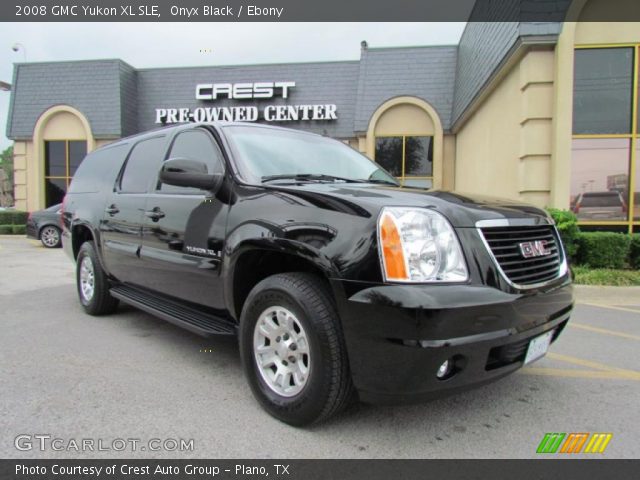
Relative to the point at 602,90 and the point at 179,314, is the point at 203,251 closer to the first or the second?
the point at 179,314

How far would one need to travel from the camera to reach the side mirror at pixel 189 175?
305cm

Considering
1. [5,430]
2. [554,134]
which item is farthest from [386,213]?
[554,134]

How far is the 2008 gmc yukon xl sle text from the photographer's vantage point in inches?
84.7

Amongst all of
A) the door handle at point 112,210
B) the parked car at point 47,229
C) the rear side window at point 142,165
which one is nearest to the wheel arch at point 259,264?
the rear side window at point 142,165

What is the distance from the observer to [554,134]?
7.87m

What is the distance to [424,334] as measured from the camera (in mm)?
2066

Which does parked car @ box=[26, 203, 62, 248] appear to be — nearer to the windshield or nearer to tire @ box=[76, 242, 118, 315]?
tire @ box=[76, 242, 118, 315]

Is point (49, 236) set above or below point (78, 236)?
below

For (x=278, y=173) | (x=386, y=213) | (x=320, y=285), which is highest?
(x=278, y=173)

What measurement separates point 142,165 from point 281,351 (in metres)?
2.65

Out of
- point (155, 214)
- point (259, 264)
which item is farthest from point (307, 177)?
point (155, 214)
